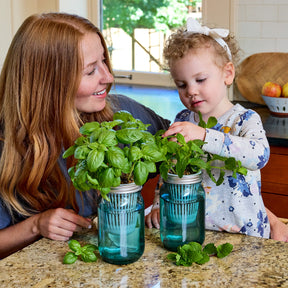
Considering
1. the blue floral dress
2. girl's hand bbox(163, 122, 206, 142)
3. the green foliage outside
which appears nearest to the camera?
girl's hand bbox(163, 122, 206, 142)

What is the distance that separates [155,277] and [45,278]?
0.74 ft

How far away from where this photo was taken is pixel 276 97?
9.27ft

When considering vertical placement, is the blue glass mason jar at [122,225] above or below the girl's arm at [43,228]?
above

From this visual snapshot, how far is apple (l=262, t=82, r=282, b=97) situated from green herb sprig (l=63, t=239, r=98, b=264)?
191 centimetres

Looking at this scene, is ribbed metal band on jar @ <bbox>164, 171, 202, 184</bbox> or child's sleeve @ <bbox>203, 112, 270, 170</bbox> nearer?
ribbed metal band on jar @ <bbox>164, 171, 202, 184</bbox>

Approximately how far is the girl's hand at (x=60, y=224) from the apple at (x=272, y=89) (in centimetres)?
175

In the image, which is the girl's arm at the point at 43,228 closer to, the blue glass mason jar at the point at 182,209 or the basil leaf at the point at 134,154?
the blue glass mason jar at the point at 182,209

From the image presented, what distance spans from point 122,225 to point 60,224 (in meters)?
0.26

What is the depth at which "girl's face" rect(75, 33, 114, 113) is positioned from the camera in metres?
1.60

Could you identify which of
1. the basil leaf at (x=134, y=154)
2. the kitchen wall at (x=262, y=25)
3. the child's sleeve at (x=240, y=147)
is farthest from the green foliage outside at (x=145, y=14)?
A: the basil leaf at (x=134, y=154)

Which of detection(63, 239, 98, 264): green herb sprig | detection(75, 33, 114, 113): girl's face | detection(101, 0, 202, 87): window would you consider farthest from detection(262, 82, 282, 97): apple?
detection(63, 239, 98, 264): green herb sprig

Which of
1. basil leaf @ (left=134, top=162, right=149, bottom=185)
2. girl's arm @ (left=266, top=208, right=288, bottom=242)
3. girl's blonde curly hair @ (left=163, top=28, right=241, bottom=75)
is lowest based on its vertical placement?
girl's arm @ (left=266, top=208, right=288, bottom=242)

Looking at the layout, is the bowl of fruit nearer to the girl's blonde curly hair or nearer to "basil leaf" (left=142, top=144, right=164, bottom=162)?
the girl's blonde curly hair

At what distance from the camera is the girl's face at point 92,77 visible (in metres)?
1.60
